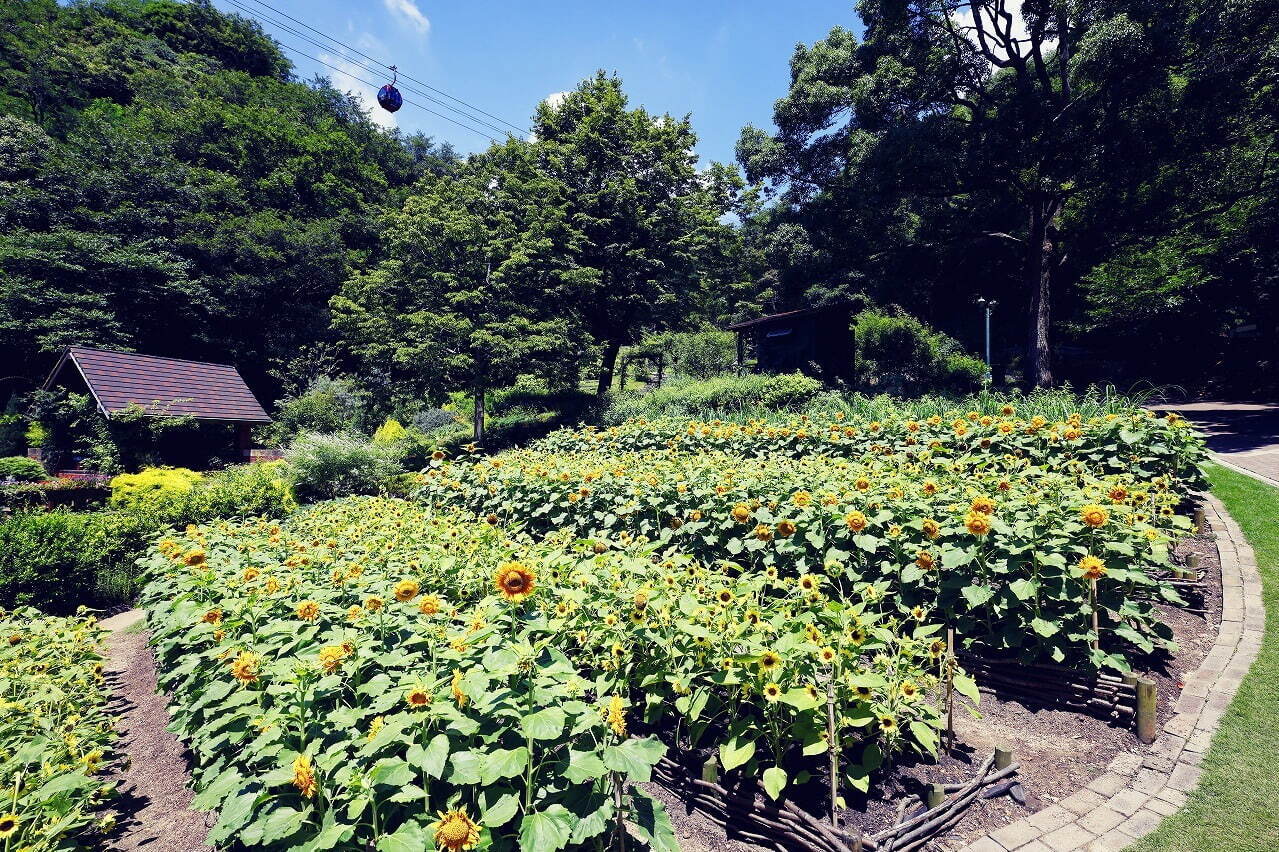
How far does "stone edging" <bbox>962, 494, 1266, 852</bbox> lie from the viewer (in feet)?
7.41

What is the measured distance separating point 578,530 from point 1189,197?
18.7 meters

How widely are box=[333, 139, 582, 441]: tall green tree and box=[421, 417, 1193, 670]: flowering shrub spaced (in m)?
10.6

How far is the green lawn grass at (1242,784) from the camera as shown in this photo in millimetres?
2219

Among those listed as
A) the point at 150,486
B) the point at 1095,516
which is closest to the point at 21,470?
the point at 150,486

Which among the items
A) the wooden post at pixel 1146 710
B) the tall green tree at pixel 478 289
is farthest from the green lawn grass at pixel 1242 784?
the tall green tree at pixel 478 289

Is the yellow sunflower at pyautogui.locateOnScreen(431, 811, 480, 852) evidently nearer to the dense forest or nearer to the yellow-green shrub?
the yellow-green shrub

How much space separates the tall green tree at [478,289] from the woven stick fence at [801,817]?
1360 centimetres

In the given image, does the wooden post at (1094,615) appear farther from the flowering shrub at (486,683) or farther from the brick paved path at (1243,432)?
the brick paved path at (1243,432)

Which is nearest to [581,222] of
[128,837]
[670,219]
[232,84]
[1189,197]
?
[670,219]

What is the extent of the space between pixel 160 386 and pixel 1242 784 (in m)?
20.0

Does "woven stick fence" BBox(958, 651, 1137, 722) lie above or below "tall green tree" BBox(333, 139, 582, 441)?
below

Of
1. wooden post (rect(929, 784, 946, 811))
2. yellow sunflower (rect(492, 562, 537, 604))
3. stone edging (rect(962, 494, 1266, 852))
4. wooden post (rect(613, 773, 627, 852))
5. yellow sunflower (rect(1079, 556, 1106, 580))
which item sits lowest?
stone edging (rect(962, 494, 1266, 852))

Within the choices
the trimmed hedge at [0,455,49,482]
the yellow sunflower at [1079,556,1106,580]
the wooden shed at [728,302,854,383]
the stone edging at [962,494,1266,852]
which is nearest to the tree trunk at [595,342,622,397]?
the wooden shed at [728,302,854,383]

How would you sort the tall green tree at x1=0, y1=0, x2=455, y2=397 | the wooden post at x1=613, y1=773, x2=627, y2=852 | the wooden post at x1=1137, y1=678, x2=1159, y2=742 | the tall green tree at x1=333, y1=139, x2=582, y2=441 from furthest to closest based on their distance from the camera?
the tall green tree at x1=0, y1=0, x2=455, y2=397, the tall green tree at x1=333, y1=139, x2=582, y2=441, the wooden post at x1=1137, y1=678, x2=1159, y2=742, the wooden post at x1=613, y1=773, x2=627, y2=852
